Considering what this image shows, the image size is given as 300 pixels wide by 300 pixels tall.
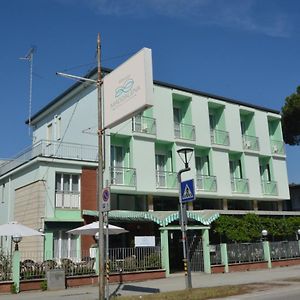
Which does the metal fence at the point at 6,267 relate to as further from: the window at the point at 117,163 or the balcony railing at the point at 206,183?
the balcony railing at the point at 206,183

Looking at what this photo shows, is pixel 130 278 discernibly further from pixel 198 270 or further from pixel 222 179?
pixel 222 179

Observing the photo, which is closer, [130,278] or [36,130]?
[130,278]

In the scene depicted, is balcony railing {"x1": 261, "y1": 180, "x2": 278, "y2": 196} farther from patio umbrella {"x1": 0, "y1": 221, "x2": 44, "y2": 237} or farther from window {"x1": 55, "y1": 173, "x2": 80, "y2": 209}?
patio umbrella {"x1": 0, "y1": 221, "x2": 44, "y2": 237}

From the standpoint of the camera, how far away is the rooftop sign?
13.5m

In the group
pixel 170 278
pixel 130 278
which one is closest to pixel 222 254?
pixel 170 278

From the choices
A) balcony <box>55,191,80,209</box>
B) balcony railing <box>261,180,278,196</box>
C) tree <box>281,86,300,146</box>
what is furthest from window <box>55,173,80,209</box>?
tree <box>281,86,300,146</box>

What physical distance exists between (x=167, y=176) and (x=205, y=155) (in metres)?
4.21

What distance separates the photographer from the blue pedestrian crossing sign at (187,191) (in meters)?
15.5

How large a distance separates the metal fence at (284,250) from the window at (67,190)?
12.0 m

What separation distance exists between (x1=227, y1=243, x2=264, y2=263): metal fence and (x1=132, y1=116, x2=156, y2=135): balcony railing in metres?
8.60

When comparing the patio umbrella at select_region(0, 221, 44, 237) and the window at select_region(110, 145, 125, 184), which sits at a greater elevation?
the window at select_region(110, 145, 125, 184)

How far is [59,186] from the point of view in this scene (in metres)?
25.3

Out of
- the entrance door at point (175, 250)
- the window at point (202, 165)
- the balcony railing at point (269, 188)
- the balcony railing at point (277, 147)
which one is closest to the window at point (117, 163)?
the entrance door at point (175, 250)

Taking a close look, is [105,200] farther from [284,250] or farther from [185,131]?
[284,250]
